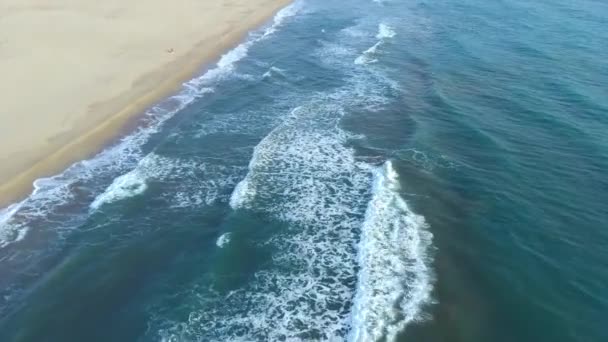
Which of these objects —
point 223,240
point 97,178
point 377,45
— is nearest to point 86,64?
point 97,178

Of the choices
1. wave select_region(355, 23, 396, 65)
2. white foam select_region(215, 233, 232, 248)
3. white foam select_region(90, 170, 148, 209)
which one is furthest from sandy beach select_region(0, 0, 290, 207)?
wave select_region(355, 23, 396, 65)

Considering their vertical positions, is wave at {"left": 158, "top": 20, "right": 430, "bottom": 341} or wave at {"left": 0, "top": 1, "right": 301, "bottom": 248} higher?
wave at {"left": 0, "top": 1, "right": 301, "bottom": 248}

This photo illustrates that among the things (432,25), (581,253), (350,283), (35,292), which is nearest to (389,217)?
(350,283)

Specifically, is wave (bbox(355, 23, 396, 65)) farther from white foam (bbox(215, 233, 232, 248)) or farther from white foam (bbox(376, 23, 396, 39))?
white foam (bbox(215, 233, 232, 248))

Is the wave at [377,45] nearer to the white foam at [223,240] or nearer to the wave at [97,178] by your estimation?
the wave at [97,178]

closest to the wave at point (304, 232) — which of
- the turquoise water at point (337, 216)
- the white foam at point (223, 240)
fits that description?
the turquoise water at point (337, 216)

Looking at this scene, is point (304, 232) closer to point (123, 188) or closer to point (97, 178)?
point (123, 188)
